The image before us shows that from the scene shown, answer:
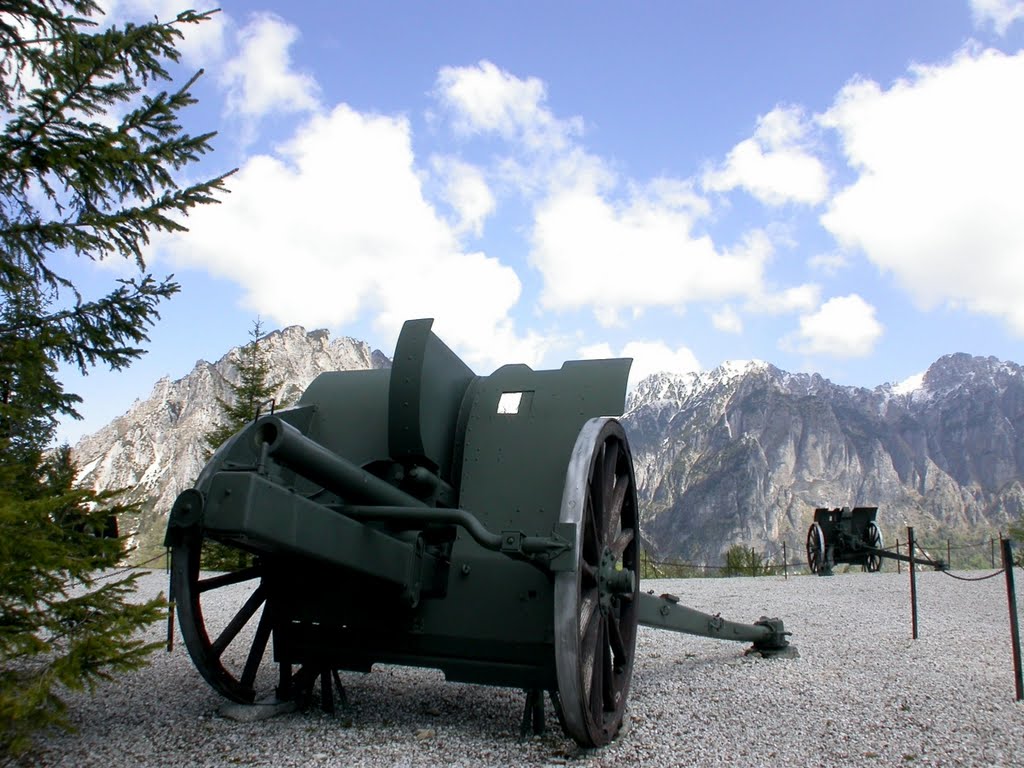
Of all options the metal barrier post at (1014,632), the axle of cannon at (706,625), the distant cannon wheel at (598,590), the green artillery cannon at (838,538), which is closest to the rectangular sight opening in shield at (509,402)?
the distant cannon wheel at (598,590)

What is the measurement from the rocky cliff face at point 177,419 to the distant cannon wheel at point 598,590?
228 feet

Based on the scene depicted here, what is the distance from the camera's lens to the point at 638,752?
14.4 feet

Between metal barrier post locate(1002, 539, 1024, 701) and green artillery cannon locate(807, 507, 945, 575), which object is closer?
metal barrier post locate(1002, 539, 1024, 701)

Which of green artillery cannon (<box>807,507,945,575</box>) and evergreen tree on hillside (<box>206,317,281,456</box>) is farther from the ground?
evergreen tree on hillside (<box>206,317,281,456</box>)

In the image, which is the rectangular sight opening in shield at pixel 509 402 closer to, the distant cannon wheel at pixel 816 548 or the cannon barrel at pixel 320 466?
the cannon barrel at pixel 320 466

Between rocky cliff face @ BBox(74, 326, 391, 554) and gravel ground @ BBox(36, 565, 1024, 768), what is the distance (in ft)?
222

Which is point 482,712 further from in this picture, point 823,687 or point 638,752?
point 823,687

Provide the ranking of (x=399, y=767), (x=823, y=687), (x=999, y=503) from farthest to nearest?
(x=999, y=503), (x=823, y=687), (x=399, y=767)

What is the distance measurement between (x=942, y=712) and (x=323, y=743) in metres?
4.07

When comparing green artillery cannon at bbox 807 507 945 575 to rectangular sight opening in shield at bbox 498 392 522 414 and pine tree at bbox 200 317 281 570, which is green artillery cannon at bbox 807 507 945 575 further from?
rectangular sight opening in shield at bbox 498 392 522 414

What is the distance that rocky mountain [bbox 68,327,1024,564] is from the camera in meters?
92.0

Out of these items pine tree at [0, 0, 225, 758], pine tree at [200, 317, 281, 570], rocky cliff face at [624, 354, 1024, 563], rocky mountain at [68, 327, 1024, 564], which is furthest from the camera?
rocky cliff face at [624, 354, 1024, 563]

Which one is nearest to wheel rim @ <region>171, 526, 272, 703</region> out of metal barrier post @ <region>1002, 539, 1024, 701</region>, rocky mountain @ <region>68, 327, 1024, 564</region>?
metal barrier post @ <region>1002, 539, 1024, 701</region>

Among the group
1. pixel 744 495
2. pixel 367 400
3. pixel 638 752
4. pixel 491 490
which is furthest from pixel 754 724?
pixel 744 495
